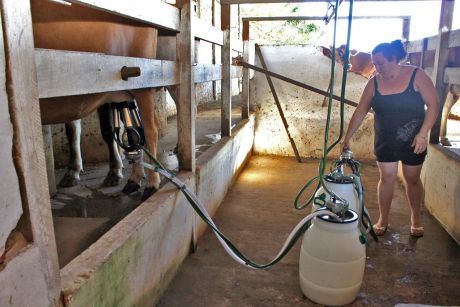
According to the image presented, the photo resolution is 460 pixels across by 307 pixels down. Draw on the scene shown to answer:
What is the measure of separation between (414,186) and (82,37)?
8.35 feet

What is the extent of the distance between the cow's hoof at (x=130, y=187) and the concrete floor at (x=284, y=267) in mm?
650

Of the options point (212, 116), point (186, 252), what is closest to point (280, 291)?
point (186, 252)

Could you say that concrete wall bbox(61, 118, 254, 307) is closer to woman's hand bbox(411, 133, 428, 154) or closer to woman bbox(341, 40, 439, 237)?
woman bbox(341, 40, 439, 237)

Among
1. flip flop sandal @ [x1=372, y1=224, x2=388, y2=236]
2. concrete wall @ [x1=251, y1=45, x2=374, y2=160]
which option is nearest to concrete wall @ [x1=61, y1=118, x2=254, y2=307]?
flip flop sandal @ [x1=372, y1=224, x2=388, y2=236]

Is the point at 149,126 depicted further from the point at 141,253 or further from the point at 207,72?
the point at 141,253

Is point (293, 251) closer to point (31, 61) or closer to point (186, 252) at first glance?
point (186, 252)

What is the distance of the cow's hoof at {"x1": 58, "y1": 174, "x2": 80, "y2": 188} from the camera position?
3086 mm

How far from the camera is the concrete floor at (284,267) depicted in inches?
87.4

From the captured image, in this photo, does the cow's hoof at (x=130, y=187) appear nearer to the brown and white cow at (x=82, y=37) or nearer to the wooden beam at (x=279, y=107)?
the brown and white cow at (x=82, y=37)

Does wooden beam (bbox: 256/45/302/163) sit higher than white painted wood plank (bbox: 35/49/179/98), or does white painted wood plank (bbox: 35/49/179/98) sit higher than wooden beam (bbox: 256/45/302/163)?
white painted wood plank (bbox: 35/49/179/98)

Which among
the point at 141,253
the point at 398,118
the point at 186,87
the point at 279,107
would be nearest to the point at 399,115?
the point at 398,118

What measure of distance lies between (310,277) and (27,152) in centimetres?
160

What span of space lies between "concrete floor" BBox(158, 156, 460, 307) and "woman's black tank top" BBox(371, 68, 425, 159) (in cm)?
75

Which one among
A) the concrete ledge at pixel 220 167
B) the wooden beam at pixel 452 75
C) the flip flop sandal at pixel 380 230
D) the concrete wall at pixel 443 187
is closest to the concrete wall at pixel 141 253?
the concrete ledge at pixel 220 167
